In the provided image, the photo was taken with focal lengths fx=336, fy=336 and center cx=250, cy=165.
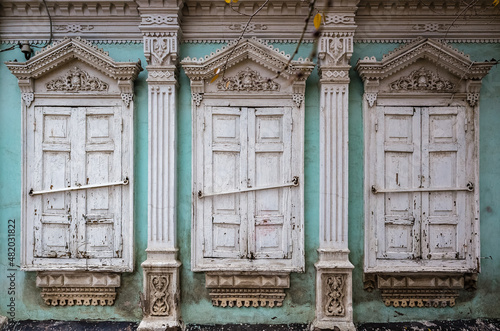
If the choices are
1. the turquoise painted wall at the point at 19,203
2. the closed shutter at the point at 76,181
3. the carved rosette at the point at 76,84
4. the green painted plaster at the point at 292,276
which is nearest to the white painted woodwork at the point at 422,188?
the green painted plaster at the point at 292,276

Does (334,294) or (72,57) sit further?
(72,57)

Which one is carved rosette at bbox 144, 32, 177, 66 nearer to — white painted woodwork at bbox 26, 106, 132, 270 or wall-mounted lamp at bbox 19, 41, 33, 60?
white painted woodwork at bbox 26, 106, 132, 270

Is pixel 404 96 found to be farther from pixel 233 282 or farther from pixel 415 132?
pixel 233 282

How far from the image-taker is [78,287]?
15.1 feet

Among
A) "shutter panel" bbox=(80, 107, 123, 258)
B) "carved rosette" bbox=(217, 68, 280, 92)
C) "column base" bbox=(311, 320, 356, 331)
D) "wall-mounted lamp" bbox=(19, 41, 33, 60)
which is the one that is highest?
"wall-mounted lamp" bbox=(19, 41, 33, 60)

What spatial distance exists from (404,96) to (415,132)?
52 cm

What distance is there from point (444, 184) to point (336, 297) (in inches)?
84.4

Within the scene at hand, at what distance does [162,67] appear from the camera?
14.8 feet

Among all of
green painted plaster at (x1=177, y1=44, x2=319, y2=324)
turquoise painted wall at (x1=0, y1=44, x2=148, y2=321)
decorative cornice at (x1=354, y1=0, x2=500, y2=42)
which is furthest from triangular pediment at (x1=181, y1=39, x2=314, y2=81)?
decorative cornice at (x1=354, y1=0, x2=500, y2=42)

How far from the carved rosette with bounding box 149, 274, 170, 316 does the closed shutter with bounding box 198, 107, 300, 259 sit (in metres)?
0.65

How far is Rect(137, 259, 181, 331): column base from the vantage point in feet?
14.5

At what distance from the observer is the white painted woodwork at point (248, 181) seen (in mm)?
4613

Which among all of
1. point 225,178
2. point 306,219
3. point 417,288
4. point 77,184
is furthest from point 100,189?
point 417,288

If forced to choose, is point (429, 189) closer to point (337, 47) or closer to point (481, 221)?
point (481, 221)
